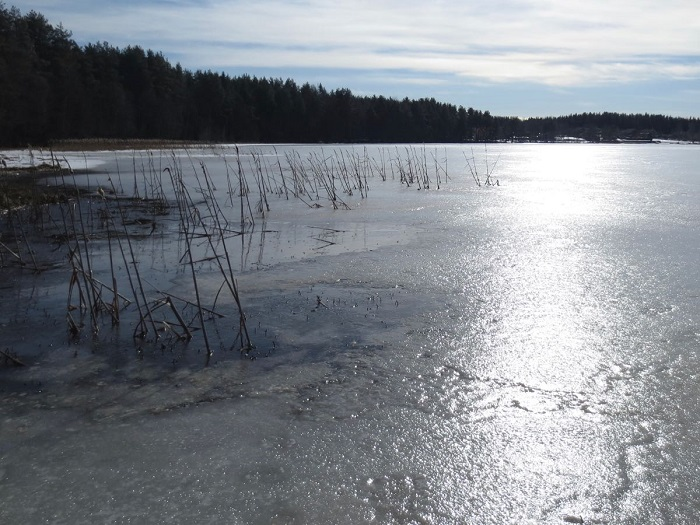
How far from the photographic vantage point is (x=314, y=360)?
3.50 meters

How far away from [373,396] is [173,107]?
155ft

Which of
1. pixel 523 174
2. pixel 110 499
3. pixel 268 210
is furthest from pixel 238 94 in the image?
pixel 110 499

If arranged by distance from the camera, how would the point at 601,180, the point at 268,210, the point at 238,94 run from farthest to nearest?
1. the point at 238,94
2. the point at 601,180
3. the point at 268,210

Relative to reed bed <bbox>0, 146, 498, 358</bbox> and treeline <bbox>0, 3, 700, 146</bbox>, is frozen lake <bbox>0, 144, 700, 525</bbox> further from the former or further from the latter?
treeline <bbox>0, 3, 700, 146</bbox>

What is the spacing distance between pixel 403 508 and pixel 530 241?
523cm

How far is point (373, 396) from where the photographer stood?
3.02 m

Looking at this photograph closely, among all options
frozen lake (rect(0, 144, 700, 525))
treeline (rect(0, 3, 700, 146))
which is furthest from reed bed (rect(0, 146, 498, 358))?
treeline (rect(0, 3, 700, 146))

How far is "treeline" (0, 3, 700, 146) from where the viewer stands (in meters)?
29.8

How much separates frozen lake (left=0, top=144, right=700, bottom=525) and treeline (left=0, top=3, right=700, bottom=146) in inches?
529

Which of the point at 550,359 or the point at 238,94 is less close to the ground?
the point at 238,94

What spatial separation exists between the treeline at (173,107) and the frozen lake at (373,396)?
13447 mm

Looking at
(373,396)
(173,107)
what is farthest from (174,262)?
(173,107)

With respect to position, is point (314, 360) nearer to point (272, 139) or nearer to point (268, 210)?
point (268, 210)

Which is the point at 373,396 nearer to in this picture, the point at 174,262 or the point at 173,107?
the point at 174,262
